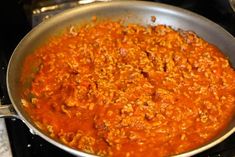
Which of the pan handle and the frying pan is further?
the frying pan

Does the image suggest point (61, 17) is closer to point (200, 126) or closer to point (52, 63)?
point (52, 63)

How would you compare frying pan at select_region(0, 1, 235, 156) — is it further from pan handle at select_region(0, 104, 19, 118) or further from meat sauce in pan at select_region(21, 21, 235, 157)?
pan handle at select_region(0, 104, 19, 118)

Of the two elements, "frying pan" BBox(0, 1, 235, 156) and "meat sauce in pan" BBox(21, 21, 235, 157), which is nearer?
"meat sauce in pan" BBox(21, 21, 235, 157)

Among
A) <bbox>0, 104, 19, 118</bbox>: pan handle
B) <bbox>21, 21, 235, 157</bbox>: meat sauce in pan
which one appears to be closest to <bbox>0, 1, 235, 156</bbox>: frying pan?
<bbox>21, 21, 235, 157</bbox>: meat sauce in pan

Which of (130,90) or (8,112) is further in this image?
(130,90)

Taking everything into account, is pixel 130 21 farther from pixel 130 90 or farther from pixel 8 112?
pixel 8 112

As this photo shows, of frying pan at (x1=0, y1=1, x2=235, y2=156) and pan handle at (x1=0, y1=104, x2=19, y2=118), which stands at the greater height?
frying pan at (x1=0, y1=1, x2=235, y2=156)

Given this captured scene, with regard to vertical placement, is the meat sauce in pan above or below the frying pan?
below

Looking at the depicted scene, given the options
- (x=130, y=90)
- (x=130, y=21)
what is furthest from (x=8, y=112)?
(x=130, y=21)

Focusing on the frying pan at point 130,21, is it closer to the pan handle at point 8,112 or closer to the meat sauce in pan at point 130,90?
the meat sauce in pan at point 130,90
